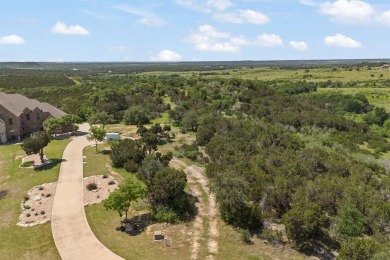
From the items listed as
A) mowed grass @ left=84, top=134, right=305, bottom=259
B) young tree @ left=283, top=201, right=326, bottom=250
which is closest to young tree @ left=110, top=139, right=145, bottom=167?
mowed grass @ left=84, top=134, right=305, bottom=259

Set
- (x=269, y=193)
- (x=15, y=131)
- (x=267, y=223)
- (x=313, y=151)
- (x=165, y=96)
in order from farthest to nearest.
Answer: (x=165, y=96) → (x=15, y=131) → (x=313, y=151) → (x=269, y=193) → (x=267, y=223)

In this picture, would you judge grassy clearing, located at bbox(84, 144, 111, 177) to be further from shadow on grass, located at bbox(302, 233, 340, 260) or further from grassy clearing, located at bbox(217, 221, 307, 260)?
shadow on grass, located at bbox(302, 233, 340, 260)

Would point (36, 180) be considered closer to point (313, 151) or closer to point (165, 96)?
point (313, 151)

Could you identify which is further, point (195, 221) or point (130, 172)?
point (130, 172)

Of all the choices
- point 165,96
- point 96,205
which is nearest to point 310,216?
point 96,205

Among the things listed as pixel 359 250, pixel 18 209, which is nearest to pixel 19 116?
pixel 18 209

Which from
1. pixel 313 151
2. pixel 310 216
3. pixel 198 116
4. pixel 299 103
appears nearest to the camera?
pixel 310 216

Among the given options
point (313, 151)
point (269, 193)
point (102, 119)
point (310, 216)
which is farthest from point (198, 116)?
point (310, 216)

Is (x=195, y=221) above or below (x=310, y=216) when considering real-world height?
below
